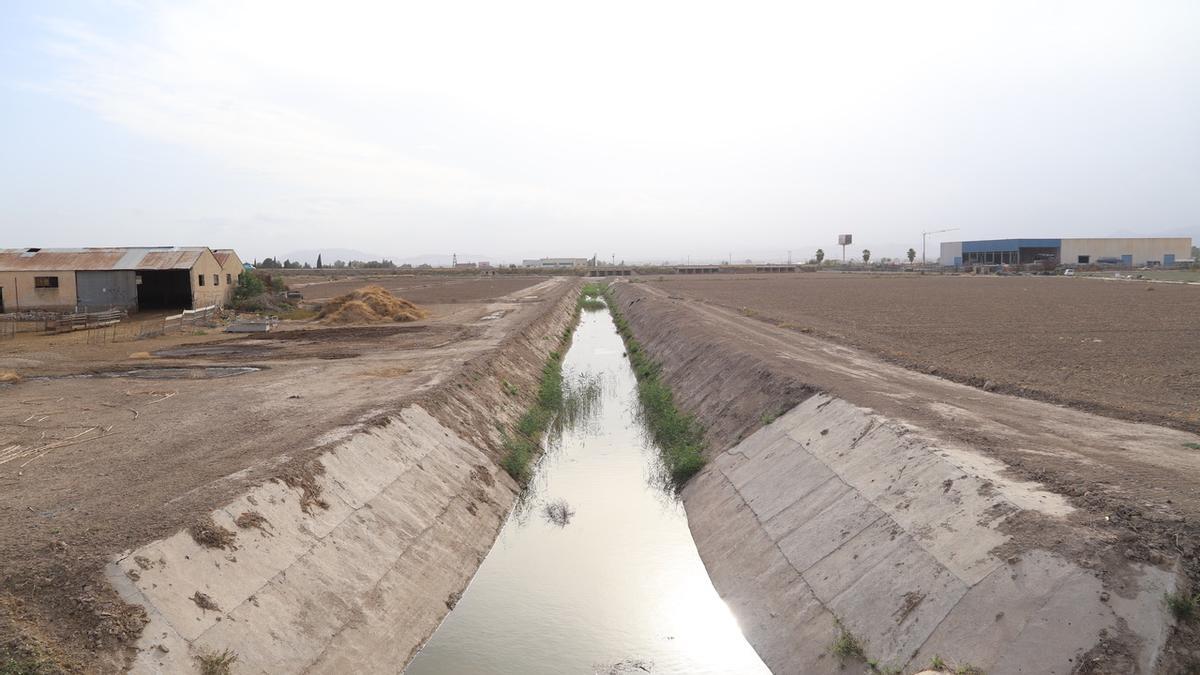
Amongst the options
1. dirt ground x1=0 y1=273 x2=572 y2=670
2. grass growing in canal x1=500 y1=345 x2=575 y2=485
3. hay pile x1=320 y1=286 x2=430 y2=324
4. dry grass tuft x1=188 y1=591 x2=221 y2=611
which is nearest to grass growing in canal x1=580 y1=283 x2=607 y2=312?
hay pile x1=320 y1=286 x2=430 y2=324

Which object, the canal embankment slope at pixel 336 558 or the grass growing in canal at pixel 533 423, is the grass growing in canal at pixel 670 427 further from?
the canal embankment slope at pixel 336 558

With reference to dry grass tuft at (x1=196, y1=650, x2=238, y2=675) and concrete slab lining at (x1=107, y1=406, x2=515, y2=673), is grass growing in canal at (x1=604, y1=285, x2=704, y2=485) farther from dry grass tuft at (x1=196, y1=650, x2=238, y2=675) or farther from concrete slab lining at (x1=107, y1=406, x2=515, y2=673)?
dry grass tuft at (x1=196, y1=650, x2=238, y2=675)

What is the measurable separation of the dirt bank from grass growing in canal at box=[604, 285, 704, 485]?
51cm

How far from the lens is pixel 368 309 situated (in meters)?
37.7

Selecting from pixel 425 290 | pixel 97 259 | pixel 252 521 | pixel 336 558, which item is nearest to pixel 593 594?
pixel 336 558

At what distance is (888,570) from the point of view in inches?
326

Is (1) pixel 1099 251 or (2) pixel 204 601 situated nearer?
(2) pixel 204 601

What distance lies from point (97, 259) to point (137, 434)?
31.4 m

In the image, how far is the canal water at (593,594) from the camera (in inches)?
345

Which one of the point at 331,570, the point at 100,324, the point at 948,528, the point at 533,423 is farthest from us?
the point at 100,324

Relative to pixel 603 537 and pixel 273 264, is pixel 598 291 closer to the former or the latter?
pixel 603 537

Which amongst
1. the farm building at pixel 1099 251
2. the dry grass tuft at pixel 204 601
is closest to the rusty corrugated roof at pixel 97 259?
the dry grass tuft at pixel 204 601

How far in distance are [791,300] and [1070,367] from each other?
3344 cm

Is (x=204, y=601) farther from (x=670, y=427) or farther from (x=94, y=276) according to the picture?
(x=94, y=276)
